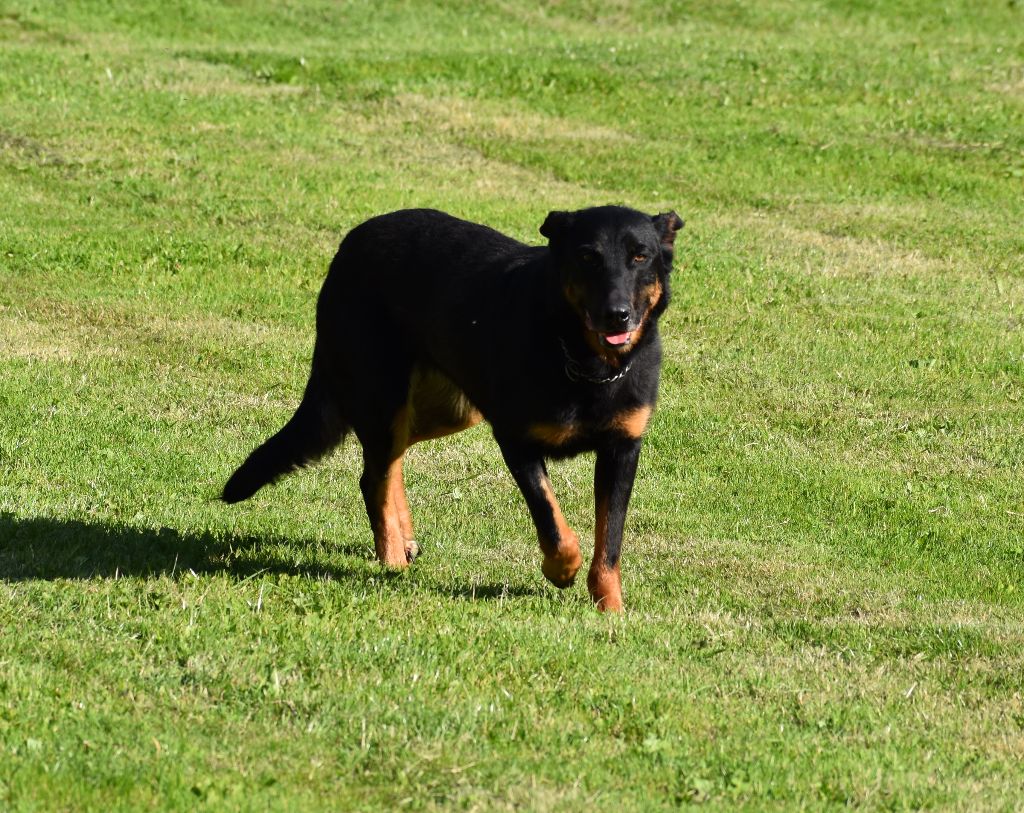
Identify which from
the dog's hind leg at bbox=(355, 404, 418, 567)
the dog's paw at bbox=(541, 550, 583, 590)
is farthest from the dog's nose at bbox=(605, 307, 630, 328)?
the dog's hind leg at bbox=(355, 404, 418, 567)

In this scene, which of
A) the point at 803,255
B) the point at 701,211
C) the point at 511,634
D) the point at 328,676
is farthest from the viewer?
the point at 701,211

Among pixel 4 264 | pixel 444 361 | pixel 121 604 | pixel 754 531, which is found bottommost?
pixel 4 264

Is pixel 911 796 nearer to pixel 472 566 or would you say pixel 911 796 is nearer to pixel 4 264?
pixel 472 566

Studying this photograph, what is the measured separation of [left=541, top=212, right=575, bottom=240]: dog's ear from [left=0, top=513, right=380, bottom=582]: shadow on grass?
1.86 m

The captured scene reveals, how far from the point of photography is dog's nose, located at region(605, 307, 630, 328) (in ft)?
22.2

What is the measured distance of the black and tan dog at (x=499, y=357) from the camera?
7070mm

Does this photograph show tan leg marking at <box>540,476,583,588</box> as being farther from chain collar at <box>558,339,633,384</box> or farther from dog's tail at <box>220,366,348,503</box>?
dog's tail at <box>220,366,348,503</box>

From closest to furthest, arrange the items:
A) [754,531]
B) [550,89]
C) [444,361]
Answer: [444,361]
[754,531]
[550,89]

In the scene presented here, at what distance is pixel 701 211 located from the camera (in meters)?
18.8

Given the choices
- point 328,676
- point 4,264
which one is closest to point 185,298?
point 4,264

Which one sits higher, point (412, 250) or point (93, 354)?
point (412, 250)

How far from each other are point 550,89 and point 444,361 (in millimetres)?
16981

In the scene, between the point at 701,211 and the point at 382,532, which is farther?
the point at 701,211

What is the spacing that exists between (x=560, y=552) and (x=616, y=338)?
40.1 inches
